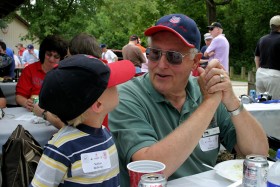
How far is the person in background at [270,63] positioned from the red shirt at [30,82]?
389cm

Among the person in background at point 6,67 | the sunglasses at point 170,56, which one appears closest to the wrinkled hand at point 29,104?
the sunglasses at point 170,56

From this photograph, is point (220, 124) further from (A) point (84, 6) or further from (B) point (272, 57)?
(A) point (84, 6)

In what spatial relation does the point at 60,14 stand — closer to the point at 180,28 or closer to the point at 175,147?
the point at 180,28

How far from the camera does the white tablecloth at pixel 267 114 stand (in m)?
3.85

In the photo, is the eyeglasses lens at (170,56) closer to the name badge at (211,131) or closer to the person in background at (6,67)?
the name badge at (211,131)

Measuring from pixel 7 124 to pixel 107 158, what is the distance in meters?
1.93

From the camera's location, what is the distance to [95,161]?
1.47 meters

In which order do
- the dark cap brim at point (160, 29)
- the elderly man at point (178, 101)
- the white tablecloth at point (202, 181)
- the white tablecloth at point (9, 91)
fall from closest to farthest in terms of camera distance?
the white tablecloth at point (202, 181) < the elderly man at point (178, 101) < the dark cap brim at point (160, 29) < the white tablecloth at point (9, 91)

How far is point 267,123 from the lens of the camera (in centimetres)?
393

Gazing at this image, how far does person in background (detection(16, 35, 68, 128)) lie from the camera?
12.9 feet

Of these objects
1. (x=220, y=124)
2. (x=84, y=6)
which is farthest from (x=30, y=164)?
(x=84, y=6)

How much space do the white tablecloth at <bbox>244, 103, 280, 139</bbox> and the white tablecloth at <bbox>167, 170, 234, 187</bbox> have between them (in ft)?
7.37

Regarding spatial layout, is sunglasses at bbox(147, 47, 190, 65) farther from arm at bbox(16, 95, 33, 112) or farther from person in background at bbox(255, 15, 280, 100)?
person in background at bbox(255, 15, 280, 100)

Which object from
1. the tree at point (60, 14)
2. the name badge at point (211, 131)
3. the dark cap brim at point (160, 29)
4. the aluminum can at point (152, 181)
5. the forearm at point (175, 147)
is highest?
the tree at point (60, 14)
